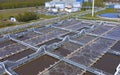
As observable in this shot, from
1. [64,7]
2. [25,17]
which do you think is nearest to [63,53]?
[25,17]

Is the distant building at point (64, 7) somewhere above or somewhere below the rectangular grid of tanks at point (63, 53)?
above

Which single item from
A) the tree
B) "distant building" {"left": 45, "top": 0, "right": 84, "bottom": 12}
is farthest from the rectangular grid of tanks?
"distant building" {"left": 45, "top": 0, "right": 84, "bottom": 12}

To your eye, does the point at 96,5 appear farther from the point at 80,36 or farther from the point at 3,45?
the point at 3,45

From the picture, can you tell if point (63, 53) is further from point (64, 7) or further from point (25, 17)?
point (64, 7)

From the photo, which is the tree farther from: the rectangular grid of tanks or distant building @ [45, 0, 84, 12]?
distant building @ [45, 0, 84, 12]

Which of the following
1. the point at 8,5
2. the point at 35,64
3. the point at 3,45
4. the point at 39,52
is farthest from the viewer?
the point at 8,5

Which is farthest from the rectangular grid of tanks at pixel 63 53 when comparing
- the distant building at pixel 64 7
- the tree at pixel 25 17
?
the distant building at pixel 64 7

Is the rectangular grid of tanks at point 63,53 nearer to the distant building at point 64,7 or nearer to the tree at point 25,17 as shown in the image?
the tree at point 25,17

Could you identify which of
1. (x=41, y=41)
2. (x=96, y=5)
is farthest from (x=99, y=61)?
(x=96, y=5)

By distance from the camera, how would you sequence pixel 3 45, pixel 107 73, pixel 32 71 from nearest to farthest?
pixel 107 73 < pixel 32 71 < pixel 3 45
